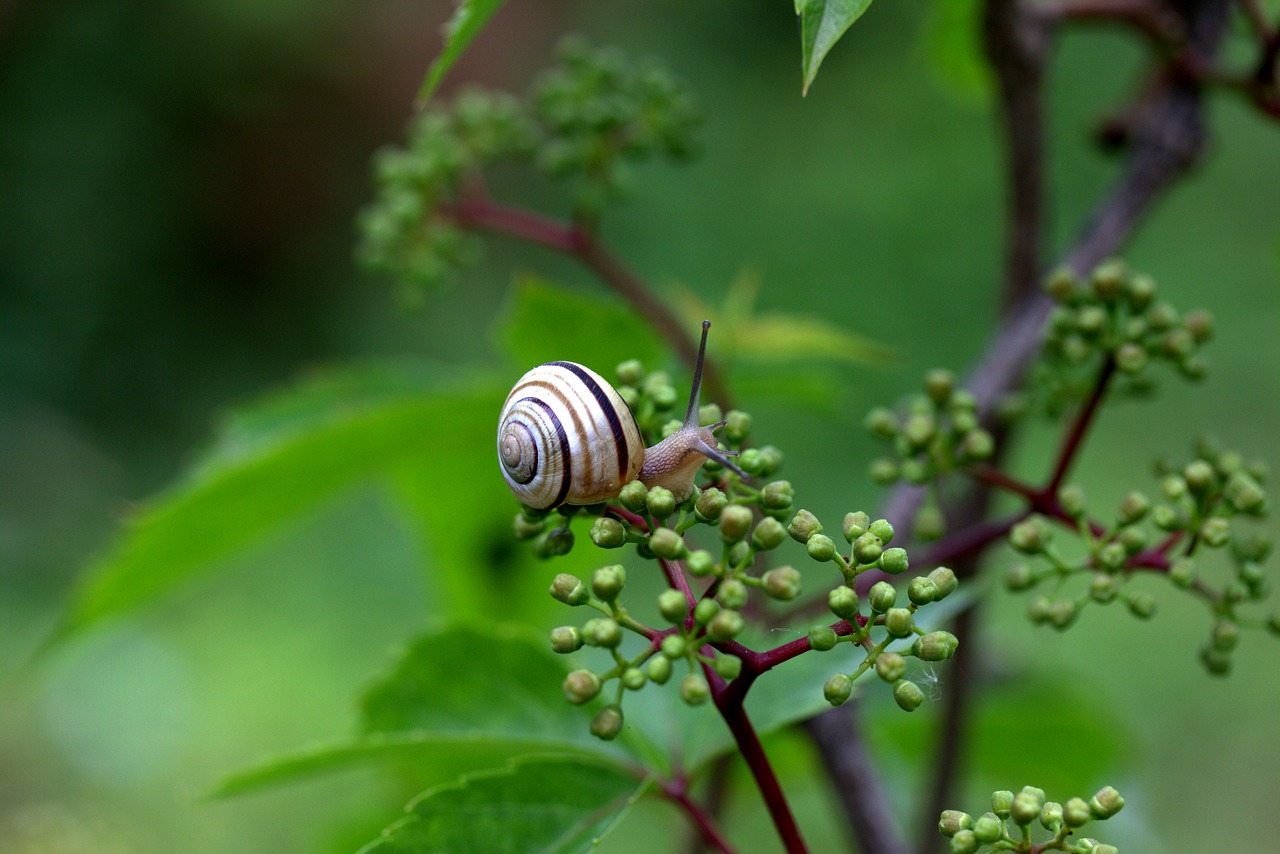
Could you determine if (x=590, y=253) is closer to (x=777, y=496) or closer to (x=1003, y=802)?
(x=777, y=496)

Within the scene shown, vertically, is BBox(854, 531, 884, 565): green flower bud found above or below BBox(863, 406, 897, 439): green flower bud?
below

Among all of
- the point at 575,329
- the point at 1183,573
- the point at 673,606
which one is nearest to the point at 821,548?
the point at 673,606

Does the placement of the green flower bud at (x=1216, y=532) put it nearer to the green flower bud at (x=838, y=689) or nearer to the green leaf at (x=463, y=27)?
the green flower bud at (x=838, y=689)

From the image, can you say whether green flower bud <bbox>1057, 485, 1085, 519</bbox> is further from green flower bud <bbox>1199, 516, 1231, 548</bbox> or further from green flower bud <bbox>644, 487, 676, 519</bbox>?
green flower bud <bbox>644, 487, 676, 519</bbox>

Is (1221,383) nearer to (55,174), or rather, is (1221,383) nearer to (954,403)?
(954,403)

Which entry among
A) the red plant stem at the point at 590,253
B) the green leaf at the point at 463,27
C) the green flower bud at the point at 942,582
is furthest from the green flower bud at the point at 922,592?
the red plant stem at the point at 590,253

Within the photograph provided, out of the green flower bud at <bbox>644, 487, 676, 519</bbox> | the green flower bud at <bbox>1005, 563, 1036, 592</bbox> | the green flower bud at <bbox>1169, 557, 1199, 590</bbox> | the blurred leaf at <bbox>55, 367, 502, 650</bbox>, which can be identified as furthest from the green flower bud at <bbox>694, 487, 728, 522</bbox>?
the blurred leaf at <bbox>55, 367, 502, 650</bbox>
